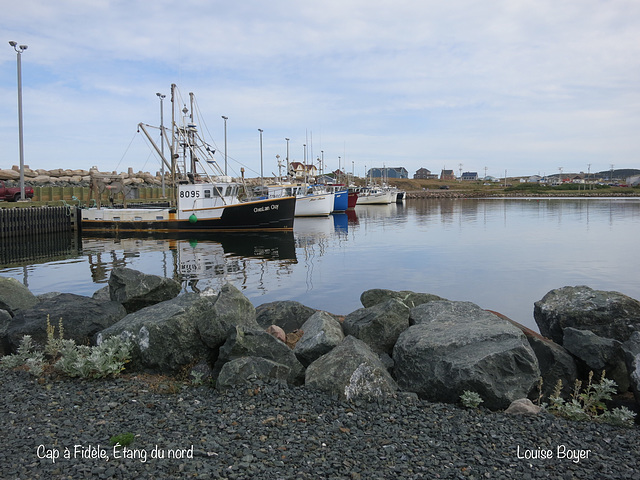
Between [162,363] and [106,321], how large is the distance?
195 cm

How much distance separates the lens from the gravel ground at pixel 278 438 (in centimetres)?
434

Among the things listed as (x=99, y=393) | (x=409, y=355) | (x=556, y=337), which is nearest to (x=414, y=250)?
(x=556, y=337)

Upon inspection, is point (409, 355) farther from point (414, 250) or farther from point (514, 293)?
point (414, 250)

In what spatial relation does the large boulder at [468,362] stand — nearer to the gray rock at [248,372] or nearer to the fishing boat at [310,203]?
the gray rock at [248,372]

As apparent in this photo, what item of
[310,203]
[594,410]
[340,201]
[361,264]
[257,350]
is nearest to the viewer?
[594,410]

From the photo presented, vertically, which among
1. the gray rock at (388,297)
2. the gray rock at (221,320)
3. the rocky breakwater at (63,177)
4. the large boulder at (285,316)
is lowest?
the large boulder at (285,316)

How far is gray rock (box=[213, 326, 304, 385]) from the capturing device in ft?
22.2

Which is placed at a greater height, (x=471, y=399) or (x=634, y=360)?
(x=634, y=360)

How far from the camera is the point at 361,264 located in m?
21.9

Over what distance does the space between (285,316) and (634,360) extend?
5.88 metres

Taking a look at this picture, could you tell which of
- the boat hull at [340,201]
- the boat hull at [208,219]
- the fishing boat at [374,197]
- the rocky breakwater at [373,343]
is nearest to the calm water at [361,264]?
the boat hull at [208,219]

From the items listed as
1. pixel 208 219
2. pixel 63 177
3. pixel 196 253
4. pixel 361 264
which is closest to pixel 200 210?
pixel 208 219

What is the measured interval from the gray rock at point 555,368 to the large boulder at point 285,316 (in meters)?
4.39

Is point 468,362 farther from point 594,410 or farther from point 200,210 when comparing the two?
point 200,210
